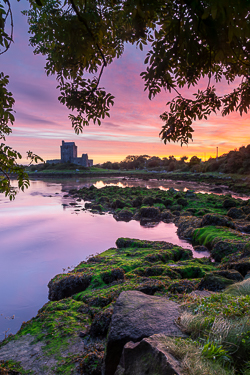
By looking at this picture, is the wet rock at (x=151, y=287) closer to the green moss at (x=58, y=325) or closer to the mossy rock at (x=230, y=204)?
the green moss at (x=58, y=325)

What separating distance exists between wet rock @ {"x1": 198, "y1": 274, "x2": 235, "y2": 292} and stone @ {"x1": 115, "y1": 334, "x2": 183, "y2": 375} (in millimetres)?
2414

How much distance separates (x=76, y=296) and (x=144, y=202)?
16.8m

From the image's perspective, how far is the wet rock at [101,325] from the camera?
12.9 ft

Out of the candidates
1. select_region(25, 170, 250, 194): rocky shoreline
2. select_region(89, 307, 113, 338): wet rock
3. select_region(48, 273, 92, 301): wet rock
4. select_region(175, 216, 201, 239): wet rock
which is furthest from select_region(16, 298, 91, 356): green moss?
select_region(25, 170, 250, 194): rocky shoreline

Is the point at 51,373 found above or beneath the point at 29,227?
above

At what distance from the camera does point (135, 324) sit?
2963mm

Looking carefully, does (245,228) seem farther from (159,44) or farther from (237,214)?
(159,44)

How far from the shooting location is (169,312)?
3.21 metres

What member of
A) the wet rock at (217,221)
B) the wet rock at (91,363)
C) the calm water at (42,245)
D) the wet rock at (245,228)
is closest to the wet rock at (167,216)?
the calm water at (42,245)

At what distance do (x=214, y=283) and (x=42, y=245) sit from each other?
10.8 metres

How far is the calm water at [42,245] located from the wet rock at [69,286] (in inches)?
40.7

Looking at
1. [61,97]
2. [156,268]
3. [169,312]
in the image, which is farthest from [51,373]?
[61,97]

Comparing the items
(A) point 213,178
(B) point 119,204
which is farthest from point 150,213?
(A) point 213,178

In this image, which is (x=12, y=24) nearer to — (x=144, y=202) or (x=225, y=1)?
(x=225, y=1)
